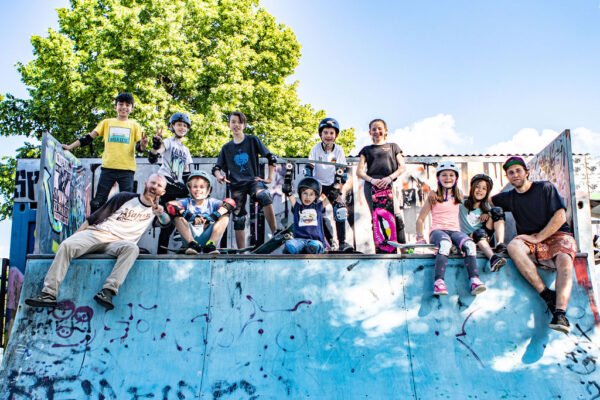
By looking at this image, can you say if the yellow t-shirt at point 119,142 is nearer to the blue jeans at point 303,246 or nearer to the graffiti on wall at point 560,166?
the blue jeans at point 303,246

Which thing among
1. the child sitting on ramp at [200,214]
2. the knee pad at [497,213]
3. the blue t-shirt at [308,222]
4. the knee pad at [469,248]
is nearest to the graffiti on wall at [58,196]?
the child sitting on ramp at [200,214]

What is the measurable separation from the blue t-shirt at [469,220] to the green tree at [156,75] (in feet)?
28.8

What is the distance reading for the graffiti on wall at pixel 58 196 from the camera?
214 inches

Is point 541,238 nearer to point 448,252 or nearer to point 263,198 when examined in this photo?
point 448,252

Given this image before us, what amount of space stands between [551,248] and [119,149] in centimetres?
566

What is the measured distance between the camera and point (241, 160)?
6.49m

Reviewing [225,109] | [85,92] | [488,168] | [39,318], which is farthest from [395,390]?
[85,92]

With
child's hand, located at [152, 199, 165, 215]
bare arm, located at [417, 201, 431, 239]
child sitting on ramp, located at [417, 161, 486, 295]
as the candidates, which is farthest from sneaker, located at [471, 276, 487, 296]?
child's hand, located at [152, 199, 165, 215]

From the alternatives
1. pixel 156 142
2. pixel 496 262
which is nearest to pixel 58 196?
pixel 156 142

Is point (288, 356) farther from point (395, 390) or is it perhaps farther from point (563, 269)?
point (563, 269)

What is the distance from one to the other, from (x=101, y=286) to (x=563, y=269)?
16.1 ft

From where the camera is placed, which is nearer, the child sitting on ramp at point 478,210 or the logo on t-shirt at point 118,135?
the child sitting on ramp at point 478,210

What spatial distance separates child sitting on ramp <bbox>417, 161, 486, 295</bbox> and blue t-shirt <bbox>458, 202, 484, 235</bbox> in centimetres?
23

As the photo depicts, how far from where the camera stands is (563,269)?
15.2ft
